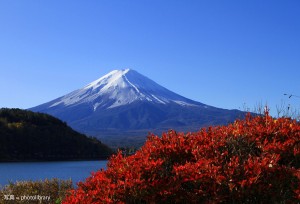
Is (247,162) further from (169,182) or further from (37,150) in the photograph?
(37,150)

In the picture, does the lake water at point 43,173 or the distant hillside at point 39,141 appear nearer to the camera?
the lake water at point 43,173

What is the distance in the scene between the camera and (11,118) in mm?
55406

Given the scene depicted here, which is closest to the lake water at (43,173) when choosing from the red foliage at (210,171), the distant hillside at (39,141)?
the red foliage at (210,171)

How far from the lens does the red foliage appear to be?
471cm

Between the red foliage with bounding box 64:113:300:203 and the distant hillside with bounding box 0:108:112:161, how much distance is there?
1724 inches

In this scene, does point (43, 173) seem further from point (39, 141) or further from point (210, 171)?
point (39, 141)

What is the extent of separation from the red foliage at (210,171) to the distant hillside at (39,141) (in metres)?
43.8

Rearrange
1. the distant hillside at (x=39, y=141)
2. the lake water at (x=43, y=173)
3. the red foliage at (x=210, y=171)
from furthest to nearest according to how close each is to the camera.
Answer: the distant hillside at (x=39, y=141)
the lake water at (x=43, y=173)
the red foliage at (x=210, y=171)

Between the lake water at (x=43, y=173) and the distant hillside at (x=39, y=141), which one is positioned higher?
the distant hillside at (x=39, y=141)

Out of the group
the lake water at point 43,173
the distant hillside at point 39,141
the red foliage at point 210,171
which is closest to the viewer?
the red foliage at point 210,171

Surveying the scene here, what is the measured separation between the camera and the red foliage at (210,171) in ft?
15.5

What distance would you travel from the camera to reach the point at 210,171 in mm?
4758

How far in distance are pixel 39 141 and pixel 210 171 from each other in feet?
155

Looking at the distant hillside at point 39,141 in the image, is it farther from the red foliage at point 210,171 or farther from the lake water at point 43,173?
the red foliage at point 210,171
